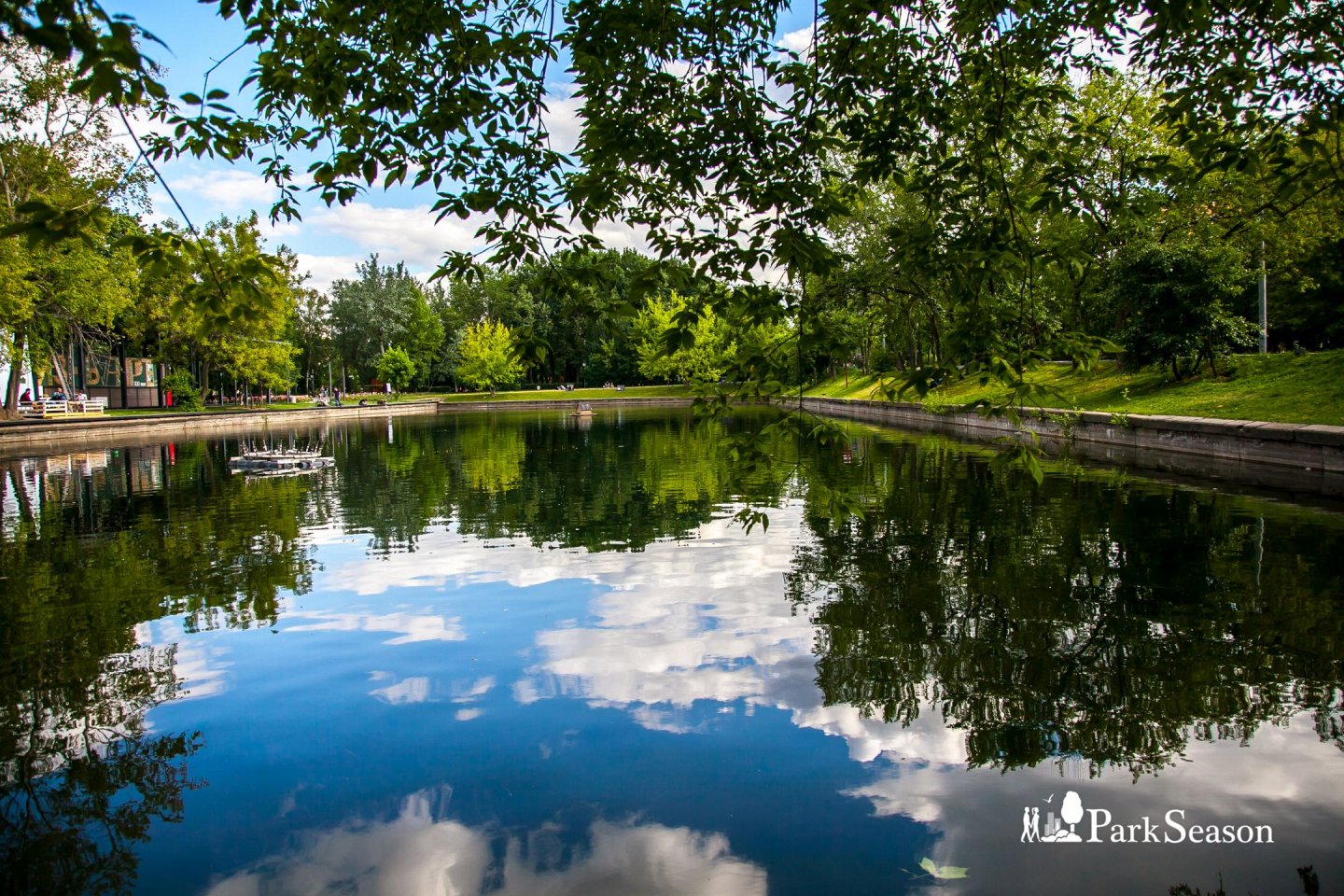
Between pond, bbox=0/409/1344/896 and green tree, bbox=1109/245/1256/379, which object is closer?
pond, bbox=0/409/1344/896

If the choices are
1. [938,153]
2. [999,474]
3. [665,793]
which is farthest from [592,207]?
[999,474]

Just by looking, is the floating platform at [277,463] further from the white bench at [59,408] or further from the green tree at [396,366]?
the green tree at [396,366]

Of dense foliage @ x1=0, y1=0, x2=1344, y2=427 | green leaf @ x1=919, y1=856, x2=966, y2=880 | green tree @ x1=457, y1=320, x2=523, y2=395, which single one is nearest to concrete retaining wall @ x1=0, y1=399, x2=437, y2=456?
green tree @ x1=457, y1=320, x2=523, y2=395

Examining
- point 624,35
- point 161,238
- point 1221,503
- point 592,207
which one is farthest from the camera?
point 1221,503

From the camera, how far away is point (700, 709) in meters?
6.83

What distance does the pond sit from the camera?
4.79 metres

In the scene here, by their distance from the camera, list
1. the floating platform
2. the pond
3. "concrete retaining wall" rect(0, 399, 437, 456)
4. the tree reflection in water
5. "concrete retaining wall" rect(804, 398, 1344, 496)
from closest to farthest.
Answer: the pond < the tree reflection in water < "concrete retaining wall" rect(804, 398, 1344, 496) < the floating platform < "concrete retaining wall" rect(0, 399, 437, 456)

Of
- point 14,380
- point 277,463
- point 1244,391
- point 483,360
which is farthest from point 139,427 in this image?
point 483,360

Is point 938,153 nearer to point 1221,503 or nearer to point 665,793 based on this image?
point 665,793

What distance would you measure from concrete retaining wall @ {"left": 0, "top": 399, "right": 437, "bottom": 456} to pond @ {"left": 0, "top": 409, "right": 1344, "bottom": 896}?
27.2m

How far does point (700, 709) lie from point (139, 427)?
46432mm

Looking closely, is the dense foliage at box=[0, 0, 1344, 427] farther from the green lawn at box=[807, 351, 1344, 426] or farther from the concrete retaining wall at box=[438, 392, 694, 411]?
the concrete retaining wall at box=[438, 392, 694, 411]

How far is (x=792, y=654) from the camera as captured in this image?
8.02 metres

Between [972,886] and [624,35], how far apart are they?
19.8 feet
